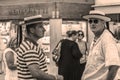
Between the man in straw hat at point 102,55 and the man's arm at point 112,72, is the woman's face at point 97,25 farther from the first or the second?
the man's arm at point 112,72

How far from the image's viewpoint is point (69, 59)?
371 inches

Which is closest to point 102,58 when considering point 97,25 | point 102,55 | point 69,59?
point 102,55

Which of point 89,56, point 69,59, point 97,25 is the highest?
point 97,25

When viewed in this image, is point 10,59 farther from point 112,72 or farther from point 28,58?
point 112,72

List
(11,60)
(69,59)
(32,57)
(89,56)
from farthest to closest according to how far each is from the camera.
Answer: (69,59)
(11,60)
(89,56)
(32,57)

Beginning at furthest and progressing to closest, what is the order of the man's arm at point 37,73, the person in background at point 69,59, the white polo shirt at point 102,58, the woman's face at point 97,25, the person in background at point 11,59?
the person in background at point 69,59
the person in background at point 11,59
the woman's face at point 97,25
the white polo shirt at point 102,58
the man's arm at point 37,73

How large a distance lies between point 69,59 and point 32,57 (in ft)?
12.0

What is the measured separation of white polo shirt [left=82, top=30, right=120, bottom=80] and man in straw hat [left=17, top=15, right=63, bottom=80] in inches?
14.1

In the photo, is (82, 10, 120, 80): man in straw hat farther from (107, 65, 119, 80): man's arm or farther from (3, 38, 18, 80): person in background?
(3, 38, 18, 80): person in background

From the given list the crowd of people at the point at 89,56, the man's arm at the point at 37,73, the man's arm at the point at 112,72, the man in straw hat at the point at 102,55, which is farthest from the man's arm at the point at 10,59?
the man's arm at the point at 112,72

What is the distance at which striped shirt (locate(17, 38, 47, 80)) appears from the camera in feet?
19.1

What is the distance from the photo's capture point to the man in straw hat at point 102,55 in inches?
228

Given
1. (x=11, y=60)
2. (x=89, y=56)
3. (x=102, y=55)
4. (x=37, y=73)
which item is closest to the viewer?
(x=37, y=73)

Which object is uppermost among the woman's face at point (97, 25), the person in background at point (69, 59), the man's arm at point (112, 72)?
the woman's face at point (97, 25)
